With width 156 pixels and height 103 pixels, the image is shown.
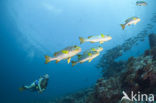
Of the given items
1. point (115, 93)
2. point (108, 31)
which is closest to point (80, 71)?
point (108, 31)

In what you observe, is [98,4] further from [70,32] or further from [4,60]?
[4,60]

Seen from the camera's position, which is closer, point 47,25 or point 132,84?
point 132,84

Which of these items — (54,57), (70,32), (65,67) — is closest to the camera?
(54,57)

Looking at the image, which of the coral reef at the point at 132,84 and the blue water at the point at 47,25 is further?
the blue water at the point at 47,25

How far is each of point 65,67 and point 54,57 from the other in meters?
113

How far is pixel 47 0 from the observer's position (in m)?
38.9

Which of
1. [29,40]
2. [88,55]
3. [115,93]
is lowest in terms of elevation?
[115,93]

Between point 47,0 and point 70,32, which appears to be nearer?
point 47,0

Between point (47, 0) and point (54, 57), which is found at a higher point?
point (47, 0)

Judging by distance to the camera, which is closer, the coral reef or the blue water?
the coral reef

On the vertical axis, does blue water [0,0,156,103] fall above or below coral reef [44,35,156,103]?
above

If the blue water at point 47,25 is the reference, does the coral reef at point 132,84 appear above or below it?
below

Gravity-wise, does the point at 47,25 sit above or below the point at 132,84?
above

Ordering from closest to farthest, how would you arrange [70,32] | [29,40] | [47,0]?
[47,0]
[29,40]
[70,32]
